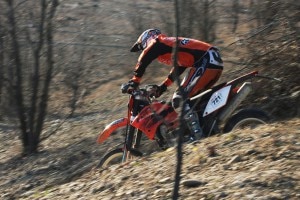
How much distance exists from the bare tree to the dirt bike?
3231 millimetres

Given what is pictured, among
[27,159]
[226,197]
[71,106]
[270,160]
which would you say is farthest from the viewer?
[71,106]

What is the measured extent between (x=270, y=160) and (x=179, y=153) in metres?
1.92

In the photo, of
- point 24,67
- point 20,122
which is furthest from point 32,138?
point 24,67

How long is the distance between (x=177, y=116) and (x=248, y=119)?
3.37 feet

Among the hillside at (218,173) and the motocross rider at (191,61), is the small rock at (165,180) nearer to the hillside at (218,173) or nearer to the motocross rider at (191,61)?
the hillside at (218,173)

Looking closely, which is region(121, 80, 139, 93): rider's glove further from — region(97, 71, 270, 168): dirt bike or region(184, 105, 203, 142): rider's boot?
region(184, 105, 203, 142): rider's boot

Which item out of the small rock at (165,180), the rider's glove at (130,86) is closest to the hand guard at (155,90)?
the rider's glove at (130,86)

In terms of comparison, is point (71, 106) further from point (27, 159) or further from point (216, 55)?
point (216, 55)

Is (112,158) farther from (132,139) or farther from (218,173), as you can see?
(218,173)

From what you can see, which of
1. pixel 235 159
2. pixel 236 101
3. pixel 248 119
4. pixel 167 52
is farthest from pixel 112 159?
pixel 235 159

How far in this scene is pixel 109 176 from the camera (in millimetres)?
6980

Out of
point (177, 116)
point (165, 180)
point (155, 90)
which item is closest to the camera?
point (165, 180)

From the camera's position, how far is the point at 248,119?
7.67 m

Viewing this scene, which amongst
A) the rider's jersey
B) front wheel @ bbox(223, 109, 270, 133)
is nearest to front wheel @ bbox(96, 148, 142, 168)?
the rider's jersey
